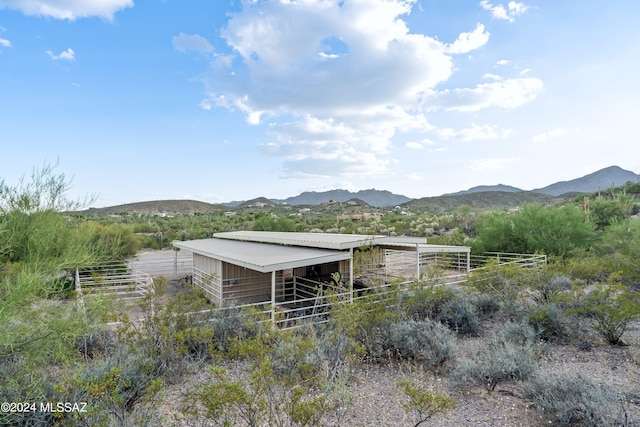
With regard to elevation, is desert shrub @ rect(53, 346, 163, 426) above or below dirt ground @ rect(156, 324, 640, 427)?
above

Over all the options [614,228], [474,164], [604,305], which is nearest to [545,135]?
[614,228]

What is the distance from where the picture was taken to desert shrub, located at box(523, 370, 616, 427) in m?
4.23

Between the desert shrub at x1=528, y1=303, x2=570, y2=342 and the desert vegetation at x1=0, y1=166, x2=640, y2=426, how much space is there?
3 cm

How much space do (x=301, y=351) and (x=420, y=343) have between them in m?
3.16

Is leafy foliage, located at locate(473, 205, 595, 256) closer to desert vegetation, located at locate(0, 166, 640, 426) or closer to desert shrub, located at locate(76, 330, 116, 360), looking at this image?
desert vegetation, located at locate(0, 166, 640, 426)

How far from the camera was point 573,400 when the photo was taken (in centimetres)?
450

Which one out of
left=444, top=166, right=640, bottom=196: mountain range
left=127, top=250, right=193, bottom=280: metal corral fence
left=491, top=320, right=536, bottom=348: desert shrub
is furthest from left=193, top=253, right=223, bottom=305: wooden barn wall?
left=444, top=166, right=640, bottom=196: mountain range

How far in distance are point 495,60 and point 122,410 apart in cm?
1770

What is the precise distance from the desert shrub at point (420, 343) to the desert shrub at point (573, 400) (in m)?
1.65

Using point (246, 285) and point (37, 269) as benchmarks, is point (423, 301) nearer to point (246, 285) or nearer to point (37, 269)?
point (246, 285)

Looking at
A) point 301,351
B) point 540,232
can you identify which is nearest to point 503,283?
point 301,351

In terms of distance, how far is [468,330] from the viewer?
8656 millimetres

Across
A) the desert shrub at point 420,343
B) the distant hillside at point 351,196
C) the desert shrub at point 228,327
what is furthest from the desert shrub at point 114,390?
the distant hillside at point 351,196

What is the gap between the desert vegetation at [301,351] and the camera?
4078 mm
